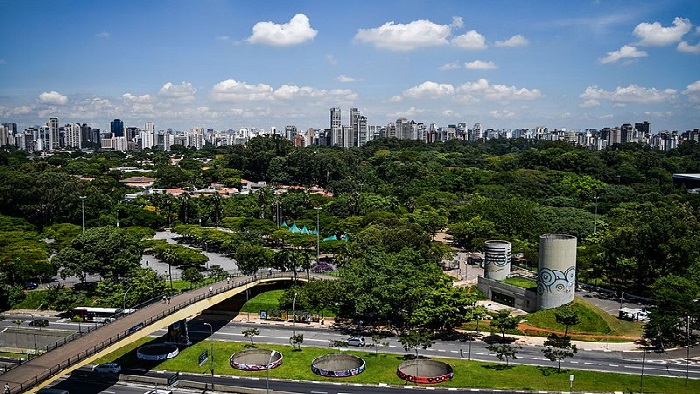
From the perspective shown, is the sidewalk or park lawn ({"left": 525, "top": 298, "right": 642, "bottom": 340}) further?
park lawn ({"left": 525, "top": 298, "right": 642, "bottom": 340})

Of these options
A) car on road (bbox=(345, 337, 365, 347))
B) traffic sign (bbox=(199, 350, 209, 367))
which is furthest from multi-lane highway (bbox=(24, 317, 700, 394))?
traffic sign (bbox=(199, 350, 209, 367))

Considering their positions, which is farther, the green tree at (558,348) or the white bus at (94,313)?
the white bus at (94,313)

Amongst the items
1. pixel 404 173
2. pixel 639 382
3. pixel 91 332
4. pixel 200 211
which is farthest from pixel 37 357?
pixel 404 173

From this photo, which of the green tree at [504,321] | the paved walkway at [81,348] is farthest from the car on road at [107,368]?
the green tree at [504,321]

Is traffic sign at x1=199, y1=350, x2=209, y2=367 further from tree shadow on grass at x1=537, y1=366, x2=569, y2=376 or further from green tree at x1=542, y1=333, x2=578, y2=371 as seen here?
green tree at x1=542, y1=333, x2=578, y2=371

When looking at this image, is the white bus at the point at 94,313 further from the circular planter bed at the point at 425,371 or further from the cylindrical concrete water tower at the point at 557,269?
the cylindrical concrete water tower at the point at 557,269

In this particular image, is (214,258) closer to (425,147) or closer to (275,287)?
(275,287)
